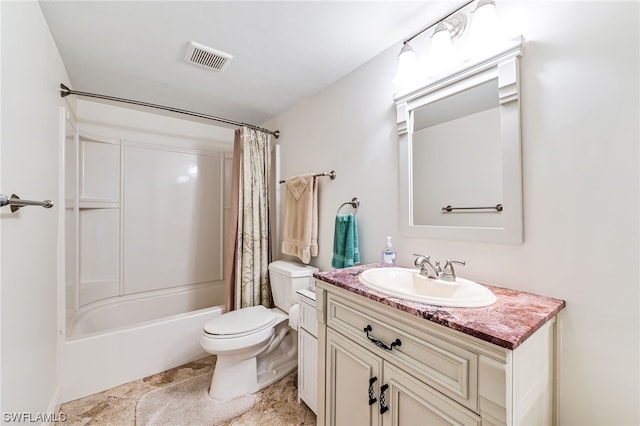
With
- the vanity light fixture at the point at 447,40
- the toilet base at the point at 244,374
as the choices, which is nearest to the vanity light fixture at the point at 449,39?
the vanity light fixture at the point at 447,40

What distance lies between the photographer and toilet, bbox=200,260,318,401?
5.14 feet

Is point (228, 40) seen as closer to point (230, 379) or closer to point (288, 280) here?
point (288, 280)

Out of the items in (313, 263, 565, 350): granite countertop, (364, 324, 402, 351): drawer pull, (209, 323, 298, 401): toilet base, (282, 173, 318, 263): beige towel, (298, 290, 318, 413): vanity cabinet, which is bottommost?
(209, 323, 298, 401): toilet base

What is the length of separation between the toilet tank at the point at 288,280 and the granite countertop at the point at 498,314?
0.91 m

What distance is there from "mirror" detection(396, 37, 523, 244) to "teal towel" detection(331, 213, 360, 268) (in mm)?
331

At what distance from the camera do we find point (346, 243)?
1.60m

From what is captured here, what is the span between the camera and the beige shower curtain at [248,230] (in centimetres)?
220

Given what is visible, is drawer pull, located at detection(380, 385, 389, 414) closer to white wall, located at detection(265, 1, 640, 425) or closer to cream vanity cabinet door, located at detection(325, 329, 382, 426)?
cream vanity cabinet door, located at detection(325, 329, 382, 426)

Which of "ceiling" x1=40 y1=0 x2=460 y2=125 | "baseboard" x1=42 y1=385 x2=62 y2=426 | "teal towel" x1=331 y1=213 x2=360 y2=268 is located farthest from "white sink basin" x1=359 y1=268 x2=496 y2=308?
"baseboard" x1=42 y1=385 x2=62 y2=426

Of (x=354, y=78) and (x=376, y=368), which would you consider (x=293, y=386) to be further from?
(x=354, y=78)

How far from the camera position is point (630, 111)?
77cm

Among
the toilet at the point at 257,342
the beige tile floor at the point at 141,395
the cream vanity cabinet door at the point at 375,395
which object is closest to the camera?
the cream vanity cabinet door at the point at 375,395

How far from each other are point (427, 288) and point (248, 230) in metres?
1.58

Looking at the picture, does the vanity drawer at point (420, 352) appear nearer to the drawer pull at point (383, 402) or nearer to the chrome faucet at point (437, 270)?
the drawer pull at point (383, 402)
